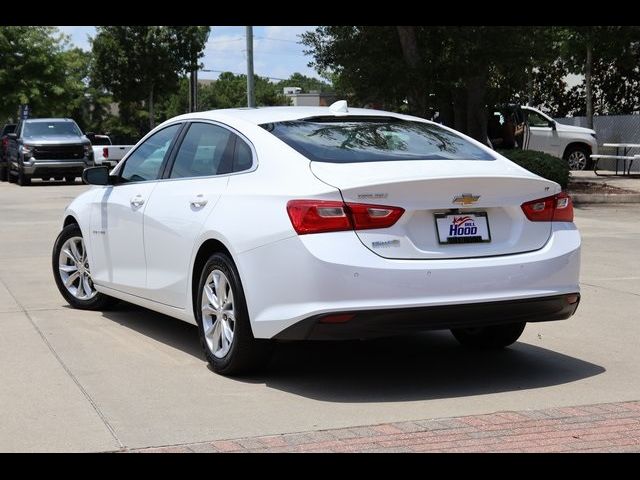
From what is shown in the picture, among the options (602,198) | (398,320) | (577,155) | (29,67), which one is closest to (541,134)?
(577,155)

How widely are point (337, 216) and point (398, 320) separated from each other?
64cm

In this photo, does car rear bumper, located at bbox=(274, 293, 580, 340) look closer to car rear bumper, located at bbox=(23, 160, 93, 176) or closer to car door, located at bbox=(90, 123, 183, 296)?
car door, located at bbox=(90, 123, 183, 296)

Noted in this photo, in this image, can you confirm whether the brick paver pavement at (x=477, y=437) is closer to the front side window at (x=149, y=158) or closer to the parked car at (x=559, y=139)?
the front side window at (x=149, y=158)

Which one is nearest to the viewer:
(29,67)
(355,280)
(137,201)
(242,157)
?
(355,280)

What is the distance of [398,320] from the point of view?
5.82m

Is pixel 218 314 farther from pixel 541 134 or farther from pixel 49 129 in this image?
pixel 49 129

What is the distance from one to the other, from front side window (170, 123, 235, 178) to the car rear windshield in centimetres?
33

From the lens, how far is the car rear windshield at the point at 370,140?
249 inches

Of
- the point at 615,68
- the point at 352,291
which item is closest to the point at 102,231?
the point at 352,291

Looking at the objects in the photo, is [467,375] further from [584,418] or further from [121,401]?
[121,401]

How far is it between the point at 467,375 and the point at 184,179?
222cm

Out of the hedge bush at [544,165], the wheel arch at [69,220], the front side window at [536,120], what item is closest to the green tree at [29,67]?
the front side window at [536,120]

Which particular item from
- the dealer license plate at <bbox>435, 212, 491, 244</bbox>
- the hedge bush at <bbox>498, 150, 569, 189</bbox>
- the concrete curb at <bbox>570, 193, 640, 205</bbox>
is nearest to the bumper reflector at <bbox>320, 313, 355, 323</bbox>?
the dealer license plate at <bbox>435, 212, 491, 244</bbox>

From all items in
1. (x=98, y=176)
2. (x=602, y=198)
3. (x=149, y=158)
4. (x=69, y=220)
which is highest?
(x=149, y=158)
